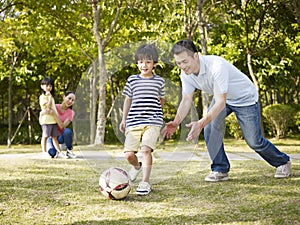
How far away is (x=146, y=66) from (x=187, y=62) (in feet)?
1.20

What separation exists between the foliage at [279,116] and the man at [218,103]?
874 cm

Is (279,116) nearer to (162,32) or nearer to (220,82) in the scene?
(162,32)

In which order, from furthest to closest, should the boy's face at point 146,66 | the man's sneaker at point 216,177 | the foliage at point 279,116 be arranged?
the foliage at point 279,116 → the man's sneaker at point 216,177 → the boy's face at point 146,66

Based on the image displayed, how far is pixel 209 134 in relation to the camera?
4.70 meters

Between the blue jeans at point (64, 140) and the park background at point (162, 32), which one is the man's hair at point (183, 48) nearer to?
the blue jeans at point (64, 140)

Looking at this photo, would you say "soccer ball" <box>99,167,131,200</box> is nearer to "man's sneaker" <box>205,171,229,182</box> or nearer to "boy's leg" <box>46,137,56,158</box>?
"man's sneaker" <box>205,171,229,182</box>

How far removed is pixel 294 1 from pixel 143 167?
6.22 meters

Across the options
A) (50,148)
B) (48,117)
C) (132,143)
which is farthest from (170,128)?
(50,148)

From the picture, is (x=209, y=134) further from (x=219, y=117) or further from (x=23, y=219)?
(x=23, y=219)

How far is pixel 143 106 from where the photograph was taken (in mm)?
3973

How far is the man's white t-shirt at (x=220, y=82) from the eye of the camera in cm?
396

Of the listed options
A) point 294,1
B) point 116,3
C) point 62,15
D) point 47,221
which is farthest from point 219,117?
point 62,15

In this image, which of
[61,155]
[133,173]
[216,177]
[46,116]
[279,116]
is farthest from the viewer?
[279,116]

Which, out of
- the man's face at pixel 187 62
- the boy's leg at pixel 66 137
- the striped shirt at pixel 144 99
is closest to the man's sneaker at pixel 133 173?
the striped shirt at pixel 144 99
